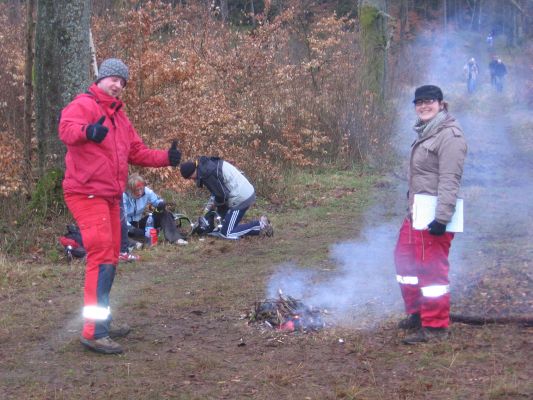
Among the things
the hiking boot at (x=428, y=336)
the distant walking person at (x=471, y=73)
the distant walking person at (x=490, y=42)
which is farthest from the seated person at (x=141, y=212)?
the distant walking person at (x=471, y=73)

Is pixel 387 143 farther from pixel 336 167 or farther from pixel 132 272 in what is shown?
pixel 132 272

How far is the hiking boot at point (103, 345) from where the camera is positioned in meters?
5.42

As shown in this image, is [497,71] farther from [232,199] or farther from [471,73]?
[232,199]

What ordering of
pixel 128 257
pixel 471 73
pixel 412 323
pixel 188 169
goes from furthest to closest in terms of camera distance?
pixel 471 73 < pixel 128 257 < pixel 188 169 < pixel 412 323

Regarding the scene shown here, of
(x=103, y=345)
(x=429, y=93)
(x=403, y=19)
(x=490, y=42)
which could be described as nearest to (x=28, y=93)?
(x=103, y=345)

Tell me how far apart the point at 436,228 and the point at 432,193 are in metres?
0.29

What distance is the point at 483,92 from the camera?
30.7m

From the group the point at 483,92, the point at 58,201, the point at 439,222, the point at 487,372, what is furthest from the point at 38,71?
the point at 483,92

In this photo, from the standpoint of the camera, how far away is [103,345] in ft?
17.8

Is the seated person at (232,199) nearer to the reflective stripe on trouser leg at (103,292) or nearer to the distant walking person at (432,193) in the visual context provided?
the reflective stripe on trouser leg at (103,292)

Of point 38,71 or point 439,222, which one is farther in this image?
point 38,71

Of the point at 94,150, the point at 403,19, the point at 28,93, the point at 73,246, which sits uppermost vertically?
the point at 403,19

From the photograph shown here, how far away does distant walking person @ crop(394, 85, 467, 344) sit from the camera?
17.4ft

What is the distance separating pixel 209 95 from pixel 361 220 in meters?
3.90
